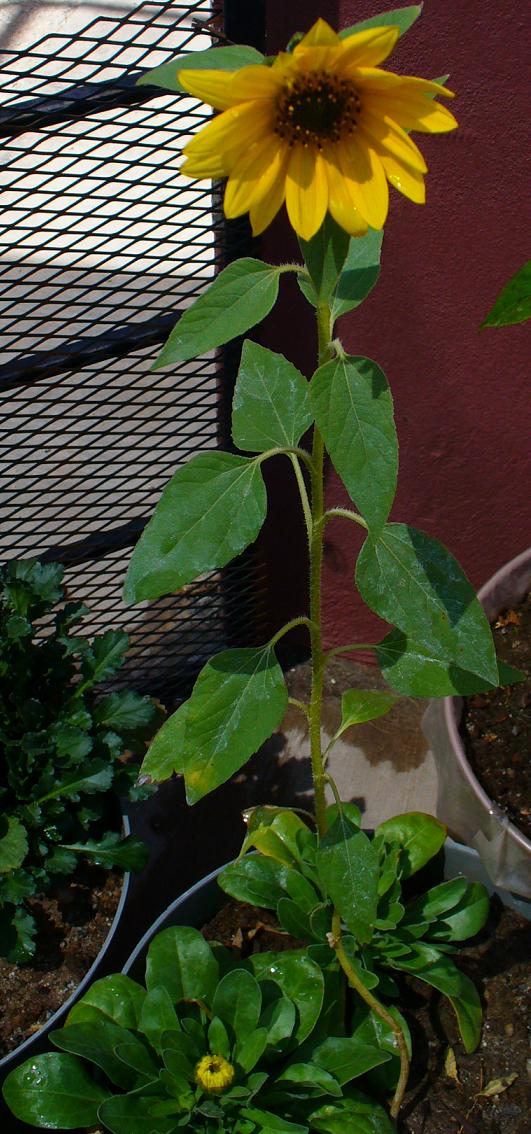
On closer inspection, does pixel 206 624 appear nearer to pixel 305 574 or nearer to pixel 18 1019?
pixel 305 574

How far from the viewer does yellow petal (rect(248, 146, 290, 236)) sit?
34.7 inches

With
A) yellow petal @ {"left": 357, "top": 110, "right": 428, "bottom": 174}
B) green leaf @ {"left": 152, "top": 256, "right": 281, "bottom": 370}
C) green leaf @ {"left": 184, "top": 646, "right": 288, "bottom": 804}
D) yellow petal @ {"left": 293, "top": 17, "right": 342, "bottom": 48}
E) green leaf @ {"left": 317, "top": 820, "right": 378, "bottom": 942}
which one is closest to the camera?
yellow petal @ {"left": 293, "top": 17, "right": 342, "bottom": 48}

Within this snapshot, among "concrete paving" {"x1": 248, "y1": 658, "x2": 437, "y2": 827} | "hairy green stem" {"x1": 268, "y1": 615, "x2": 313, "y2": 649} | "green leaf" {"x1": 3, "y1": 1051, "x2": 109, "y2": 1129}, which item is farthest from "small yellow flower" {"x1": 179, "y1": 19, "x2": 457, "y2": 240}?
"concrete paving" {"x1": 248, "y1": 658, "x2": 437, "y2": 827}

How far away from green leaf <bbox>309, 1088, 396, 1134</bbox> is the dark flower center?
4.48ft

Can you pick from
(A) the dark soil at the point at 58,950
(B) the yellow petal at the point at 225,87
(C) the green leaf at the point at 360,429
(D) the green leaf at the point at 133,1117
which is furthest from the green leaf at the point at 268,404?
(A) the dark soil at the point at 58,950

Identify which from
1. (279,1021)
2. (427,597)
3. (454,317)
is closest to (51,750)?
(279,1021)

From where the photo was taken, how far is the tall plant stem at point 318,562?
1067 millimetres

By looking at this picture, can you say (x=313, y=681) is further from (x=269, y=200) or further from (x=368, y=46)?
(x=368, y=46)

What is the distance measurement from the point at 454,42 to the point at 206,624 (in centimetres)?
141

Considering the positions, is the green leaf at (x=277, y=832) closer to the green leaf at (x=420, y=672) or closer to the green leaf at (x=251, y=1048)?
the green leaf at (x=251, y=1048)

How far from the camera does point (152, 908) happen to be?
2.29 meters

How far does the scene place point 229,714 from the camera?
127 cm

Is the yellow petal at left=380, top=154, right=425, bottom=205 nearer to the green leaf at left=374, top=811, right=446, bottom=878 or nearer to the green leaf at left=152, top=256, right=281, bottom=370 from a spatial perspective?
the green leaf at left=152, top=256, right=281, bottom=370

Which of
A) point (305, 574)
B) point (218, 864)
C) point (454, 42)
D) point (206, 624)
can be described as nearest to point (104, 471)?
point (206, 624)
